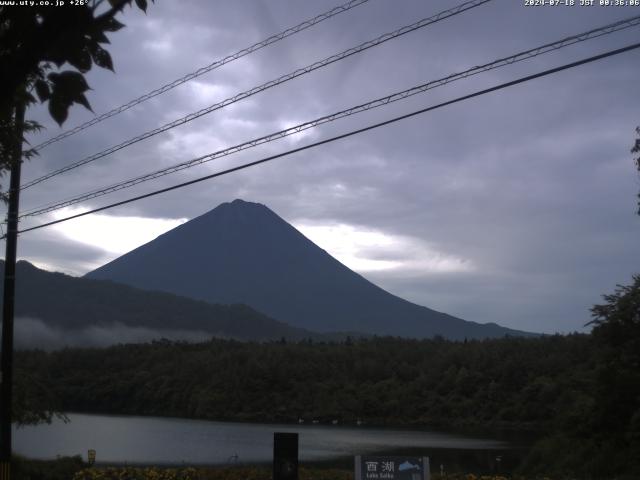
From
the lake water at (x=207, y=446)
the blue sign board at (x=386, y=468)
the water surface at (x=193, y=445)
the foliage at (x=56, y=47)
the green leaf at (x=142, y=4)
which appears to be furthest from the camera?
the water surface at (x=193, y=445)

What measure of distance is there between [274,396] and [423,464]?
242 ft

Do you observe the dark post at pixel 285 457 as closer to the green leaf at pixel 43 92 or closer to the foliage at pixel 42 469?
the foliage at pixel 42 469

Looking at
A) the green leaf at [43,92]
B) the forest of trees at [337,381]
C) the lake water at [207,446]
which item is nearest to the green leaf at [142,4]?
the green leaf at [43,92]

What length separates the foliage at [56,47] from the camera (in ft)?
11.9

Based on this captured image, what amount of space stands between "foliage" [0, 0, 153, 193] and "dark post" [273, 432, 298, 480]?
9356 mm

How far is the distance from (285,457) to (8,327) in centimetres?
660

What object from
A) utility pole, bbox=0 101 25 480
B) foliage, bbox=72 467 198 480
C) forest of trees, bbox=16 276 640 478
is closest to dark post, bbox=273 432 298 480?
foliage, bbox=72 467 198 480

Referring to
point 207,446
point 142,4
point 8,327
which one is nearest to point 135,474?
point 8,327


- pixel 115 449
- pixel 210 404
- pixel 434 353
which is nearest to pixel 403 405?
pixel 434 353

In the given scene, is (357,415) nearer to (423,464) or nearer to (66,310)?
(423,464)

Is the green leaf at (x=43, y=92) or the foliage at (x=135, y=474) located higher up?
the green leaf at (x=43, y=92)

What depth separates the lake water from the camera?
3431 cm

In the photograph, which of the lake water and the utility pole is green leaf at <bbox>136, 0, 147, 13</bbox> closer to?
the utility pole

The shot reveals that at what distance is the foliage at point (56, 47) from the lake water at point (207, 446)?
89.5 feet
